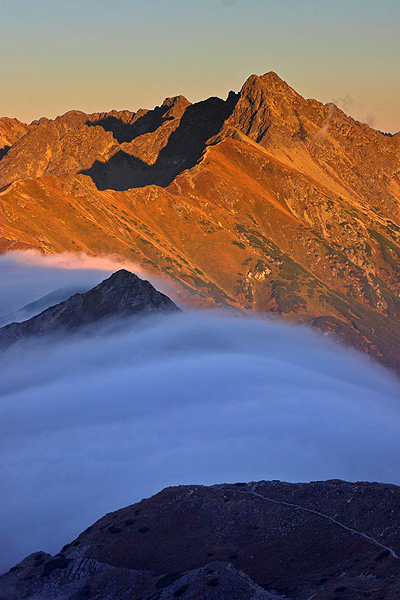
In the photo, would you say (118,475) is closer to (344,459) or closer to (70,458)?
(70,458)

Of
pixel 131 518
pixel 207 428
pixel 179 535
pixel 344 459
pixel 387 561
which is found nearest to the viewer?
pixel 387 561

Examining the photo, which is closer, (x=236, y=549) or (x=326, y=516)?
(x=236, y=549)

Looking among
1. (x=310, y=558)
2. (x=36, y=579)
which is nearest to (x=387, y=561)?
(x=310, y=558)

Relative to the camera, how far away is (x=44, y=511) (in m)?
140

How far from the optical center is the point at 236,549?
276ft

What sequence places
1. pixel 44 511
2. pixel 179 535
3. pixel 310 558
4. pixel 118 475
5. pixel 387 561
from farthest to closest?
pixel 118 475
pixel 44 511
pixel 179 535
pixel 310 558
pixel 387 561

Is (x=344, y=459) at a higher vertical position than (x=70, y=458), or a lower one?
lower

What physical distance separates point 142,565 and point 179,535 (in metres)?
6.55

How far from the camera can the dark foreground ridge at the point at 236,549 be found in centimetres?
7138

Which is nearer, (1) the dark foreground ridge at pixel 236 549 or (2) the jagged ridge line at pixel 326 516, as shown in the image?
(1) the dark foreground ridge at pixel 236 549

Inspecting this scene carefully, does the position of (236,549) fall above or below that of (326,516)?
below

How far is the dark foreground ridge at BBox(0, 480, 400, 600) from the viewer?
71375 millimetres

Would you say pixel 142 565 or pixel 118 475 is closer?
pixel 142 565

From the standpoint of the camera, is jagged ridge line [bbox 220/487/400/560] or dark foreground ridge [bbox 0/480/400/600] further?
jagged ridge line [bbox 220/487/400/560]
